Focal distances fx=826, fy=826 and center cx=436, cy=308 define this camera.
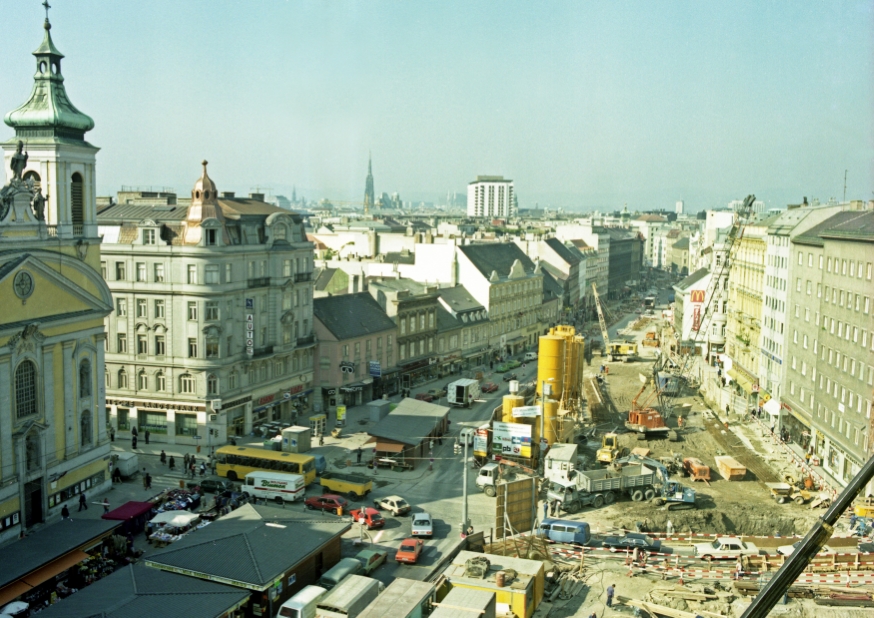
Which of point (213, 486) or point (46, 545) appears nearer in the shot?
point (46, 545)

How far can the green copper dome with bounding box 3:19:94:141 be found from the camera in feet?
144

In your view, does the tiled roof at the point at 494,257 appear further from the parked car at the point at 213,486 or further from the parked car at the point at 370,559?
the parked car at the point at 370,559

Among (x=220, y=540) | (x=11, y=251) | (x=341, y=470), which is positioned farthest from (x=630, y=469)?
(x=11, y=251)

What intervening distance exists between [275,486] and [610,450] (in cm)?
2297

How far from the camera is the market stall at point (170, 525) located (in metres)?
39.8

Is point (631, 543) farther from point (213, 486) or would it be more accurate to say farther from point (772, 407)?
point (772, 407)

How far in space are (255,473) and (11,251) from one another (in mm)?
17512

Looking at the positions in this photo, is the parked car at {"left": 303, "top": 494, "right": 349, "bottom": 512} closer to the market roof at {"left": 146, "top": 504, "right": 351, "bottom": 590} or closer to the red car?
the market roof at {"left": 146, "top": 504, "right": 351, "bottom": 590}

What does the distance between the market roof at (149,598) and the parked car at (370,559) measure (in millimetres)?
6838

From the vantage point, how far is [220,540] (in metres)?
33.9

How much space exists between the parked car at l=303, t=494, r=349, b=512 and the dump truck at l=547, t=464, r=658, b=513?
11564 mm

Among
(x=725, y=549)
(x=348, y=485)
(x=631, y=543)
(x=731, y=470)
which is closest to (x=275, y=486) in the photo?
(x=348, y=485)

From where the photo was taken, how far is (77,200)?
45.4 meters

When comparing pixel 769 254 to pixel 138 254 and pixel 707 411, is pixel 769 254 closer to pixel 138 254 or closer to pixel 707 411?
pixel 707 411
